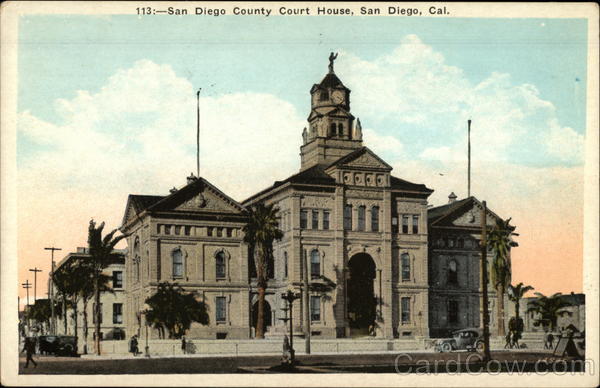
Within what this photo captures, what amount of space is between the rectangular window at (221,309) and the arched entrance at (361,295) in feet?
33.8

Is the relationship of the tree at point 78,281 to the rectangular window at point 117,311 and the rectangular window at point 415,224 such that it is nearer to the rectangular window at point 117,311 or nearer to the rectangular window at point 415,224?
the rectangular window at point 117,311

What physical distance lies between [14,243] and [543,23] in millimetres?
21324

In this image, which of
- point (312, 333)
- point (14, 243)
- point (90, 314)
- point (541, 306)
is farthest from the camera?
point (90, 314)

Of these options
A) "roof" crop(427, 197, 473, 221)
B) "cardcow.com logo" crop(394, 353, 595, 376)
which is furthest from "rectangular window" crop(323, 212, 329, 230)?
"cardcow.com logo" crop(394, 353, 595, 376)

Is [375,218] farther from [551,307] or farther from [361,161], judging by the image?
[551,307]

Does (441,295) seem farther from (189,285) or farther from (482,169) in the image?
(482,169)

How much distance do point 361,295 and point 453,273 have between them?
737 centimetres

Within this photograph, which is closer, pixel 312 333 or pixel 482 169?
pixel 482 169

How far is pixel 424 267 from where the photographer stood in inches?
2554

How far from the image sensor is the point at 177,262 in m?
54.2

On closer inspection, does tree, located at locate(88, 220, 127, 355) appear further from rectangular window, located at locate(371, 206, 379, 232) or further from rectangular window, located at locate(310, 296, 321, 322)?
rectangular window, located at locate(371, 206, 379, 232)

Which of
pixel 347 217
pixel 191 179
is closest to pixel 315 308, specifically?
pixel 347 217

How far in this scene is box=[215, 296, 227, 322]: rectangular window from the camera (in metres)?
56.8

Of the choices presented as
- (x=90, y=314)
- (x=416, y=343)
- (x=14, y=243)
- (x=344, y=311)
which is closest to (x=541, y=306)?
(x=416, y=343)
